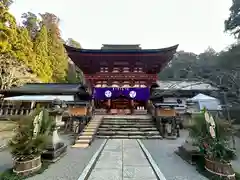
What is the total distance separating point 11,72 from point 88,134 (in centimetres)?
1531

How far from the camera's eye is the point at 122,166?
→ 4.57 metres

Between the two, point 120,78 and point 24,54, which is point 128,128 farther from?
point 24,54

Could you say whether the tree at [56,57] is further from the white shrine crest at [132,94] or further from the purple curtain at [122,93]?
the white shrine crest at [132,94]

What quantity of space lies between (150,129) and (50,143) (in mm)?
5795

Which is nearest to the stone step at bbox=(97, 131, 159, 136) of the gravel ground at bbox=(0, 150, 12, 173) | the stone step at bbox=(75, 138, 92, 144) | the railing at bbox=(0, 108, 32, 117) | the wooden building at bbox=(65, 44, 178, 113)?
the stone step at bbox=(75, 138, 92, 144)

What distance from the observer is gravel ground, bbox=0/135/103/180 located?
13.1 ft

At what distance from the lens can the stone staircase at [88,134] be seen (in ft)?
23.9

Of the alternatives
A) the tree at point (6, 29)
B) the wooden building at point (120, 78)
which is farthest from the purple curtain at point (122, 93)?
the tree at point (6, 29)

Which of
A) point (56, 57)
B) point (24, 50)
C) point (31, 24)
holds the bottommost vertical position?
point (24, 50)

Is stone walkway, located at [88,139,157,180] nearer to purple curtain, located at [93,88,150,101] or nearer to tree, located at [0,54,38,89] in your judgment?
purple curtain, located at [93,88,150,101]

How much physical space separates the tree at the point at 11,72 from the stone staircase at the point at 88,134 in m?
13.6

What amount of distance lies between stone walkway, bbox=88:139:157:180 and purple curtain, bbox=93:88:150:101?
Answer: 28.6 ft

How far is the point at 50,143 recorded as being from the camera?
5.27 metres

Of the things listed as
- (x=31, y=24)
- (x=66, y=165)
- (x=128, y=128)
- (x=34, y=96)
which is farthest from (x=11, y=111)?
(x=31, y=24)
